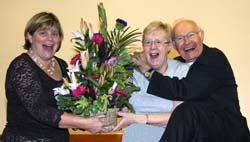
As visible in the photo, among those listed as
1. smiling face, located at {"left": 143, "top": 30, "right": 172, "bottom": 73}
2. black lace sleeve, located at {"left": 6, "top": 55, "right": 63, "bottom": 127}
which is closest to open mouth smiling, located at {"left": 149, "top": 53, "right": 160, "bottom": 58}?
smiling face, located at {"left": 143, "top": 30, "right": 172, "bottom": 73}

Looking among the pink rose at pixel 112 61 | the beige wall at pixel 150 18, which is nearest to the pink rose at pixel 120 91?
the pink rose at pixel 112 61

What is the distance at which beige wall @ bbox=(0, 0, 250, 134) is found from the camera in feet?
8.73

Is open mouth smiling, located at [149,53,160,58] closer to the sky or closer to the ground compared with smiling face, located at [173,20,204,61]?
closer to the ground

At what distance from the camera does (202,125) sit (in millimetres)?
1399

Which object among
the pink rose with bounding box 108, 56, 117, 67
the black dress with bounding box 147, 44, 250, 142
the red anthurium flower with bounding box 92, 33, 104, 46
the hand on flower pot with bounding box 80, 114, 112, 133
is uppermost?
the red anthurium flower with bounding box 92, 33, 104, 46

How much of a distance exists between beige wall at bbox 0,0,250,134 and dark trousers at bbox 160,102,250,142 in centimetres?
127

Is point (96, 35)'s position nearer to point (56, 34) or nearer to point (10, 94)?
point (56, 34)

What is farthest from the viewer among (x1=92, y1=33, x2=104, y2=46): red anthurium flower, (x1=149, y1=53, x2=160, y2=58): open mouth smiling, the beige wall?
the beige wall

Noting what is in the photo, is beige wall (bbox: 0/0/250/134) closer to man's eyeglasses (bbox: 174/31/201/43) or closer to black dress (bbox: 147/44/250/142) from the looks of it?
man's eyeglasses (bbox: 174/31/201/43)

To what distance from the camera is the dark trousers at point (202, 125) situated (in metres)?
1.38

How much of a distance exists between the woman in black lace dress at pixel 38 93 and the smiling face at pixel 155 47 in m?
0.43

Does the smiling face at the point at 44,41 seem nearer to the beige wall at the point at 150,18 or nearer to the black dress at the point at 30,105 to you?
the black dress at the point at 30,105

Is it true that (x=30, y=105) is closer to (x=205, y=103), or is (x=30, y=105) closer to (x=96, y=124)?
(x=96, y=124)

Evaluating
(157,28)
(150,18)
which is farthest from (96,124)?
(150,18)
